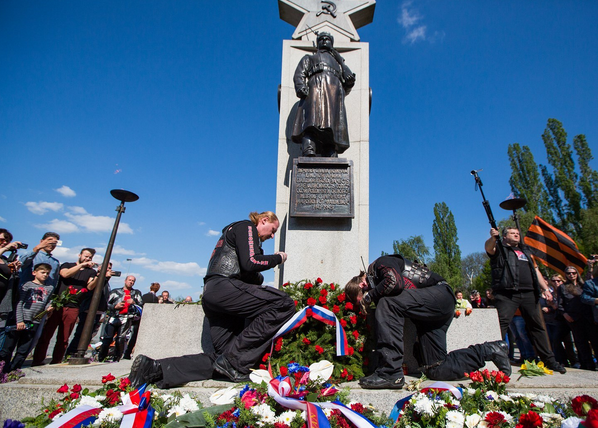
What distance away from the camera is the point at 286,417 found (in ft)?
7.20

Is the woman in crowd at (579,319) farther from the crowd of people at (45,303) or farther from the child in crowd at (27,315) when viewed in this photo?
the child in crowd at (27,315)

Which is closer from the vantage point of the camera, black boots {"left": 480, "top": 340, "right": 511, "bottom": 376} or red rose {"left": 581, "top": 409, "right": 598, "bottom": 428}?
red rose {"left": 581, "top": 409, "right": 598, "bottom": 428}

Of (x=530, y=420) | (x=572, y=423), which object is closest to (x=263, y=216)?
(x=530, y=420)

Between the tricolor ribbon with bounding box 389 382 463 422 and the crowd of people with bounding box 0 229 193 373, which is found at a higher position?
the crowd of people with bounding box 0 229 193 373

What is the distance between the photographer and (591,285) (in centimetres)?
538

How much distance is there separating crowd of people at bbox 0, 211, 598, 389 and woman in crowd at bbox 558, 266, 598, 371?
1.99ft

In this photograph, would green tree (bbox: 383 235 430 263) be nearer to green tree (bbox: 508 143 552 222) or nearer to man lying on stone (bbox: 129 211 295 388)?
green tree (bbox: 508 143 552 222)

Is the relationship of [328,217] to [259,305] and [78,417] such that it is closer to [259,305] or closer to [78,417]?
[259,305]

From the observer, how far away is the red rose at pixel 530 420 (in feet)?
6.72

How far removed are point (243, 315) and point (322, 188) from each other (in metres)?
2.47

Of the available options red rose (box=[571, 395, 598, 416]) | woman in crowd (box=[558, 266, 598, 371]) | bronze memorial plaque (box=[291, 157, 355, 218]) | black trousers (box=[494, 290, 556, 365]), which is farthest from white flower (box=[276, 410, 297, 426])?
woman in crowd (box=[558, 266, 598, 371])

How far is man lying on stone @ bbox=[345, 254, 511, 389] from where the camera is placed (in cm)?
304

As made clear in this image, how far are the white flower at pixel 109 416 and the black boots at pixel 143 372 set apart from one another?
51 centimetres

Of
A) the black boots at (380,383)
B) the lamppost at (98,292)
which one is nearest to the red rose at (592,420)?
the black boots at (380,383)
